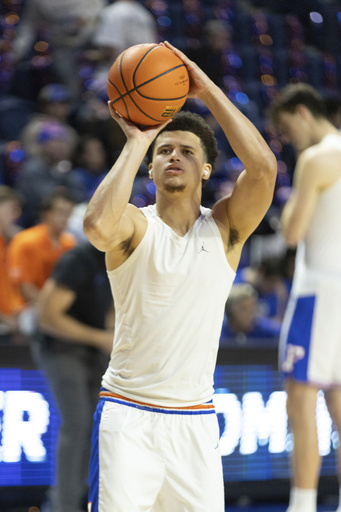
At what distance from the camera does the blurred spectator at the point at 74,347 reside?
4863 mm

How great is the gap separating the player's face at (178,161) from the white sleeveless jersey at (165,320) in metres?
0.20

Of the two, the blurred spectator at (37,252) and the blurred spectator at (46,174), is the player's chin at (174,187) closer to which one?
the blurred spectator at (37,252)

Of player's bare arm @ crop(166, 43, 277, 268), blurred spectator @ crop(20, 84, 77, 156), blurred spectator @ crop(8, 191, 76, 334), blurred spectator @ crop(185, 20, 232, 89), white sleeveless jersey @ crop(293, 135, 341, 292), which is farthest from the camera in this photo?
blurred spectator @ crop(185, 20, 232, 89)

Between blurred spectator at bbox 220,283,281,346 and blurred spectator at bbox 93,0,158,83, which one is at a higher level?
blurred spectator at bbox 93,0,158,83

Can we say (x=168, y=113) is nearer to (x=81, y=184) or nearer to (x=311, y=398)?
(x=311, y=398)

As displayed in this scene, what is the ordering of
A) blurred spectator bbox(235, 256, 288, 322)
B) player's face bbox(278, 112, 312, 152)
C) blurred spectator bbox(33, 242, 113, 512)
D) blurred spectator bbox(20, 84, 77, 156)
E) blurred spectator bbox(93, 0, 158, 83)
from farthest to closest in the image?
1. blurred spectator bbox(93, 0, 158, 83)
2. blurred spectator bbox(20, 84, 77, 156)
3. blurred spectator bbox(235, 256, 288, 322)
4. blurred spectator bbox(33, 242, 113, 512)
5. player's face bbox(278, 112, 312, 152)

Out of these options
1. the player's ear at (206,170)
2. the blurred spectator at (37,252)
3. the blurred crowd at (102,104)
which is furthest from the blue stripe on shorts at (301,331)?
the blurred spectator at (37,252)

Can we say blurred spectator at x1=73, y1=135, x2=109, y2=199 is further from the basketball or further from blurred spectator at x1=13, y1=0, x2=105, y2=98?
the basketball

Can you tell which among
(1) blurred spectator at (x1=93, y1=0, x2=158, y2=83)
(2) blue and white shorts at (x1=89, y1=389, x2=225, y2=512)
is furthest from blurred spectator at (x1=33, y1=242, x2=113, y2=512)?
(1) blurred spectator at (x1=93, y1=0, x2=158, y2=83)

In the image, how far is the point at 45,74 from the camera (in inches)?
359

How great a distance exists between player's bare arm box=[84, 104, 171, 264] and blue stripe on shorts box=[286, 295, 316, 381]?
1.60 m

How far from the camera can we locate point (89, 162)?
7.73 meters

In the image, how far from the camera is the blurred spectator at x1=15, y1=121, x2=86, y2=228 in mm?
7215

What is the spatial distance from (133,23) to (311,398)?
241 inches
